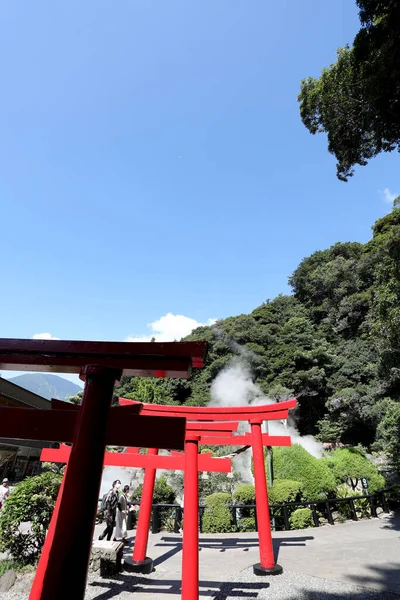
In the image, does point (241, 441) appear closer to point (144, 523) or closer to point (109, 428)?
point (144, 523)

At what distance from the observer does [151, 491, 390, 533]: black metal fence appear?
973 centimetres

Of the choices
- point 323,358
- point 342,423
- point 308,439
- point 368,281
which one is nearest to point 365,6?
point 308,439

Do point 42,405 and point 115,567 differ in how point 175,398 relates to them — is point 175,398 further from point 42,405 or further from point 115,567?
point 115,567

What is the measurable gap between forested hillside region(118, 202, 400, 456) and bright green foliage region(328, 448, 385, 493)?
16.9 feet

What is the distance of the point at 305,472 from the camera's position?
37.9 ft

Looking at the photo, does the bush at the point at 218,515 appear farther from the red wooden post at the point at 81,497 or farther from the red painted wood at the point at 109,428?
the red wooden post at the point at 81,497

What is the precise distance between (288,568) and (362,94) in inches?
378

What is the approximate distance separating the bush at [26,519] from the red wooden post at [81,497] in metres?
4.90

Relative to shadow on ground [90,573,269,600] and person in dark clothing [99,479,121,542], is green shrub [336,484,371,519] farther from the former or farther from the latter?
person in dark clothing [99,479,121,542]

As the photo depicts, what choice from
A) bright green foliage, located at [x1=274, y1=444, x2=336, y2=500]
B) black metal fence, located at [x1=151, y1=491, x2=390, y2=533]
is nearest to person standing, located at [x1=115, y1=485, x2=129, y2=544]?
black metal fence, located at [x1=151, y1=491, x2=390, y2=533]

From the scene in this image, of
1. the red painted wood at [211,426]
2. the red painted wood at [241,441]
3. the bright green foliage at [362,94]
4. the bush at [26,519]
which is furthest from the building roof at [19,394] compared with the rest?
the bright green foliage at [362,94]

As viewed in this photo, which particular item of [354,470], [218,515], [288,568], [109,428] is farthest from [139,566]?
[354,470]

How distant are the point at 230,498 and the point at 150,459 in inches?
253

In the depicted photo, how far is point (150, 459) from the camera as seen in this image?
5.24 meters
